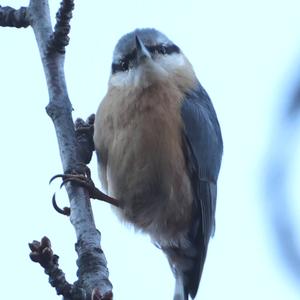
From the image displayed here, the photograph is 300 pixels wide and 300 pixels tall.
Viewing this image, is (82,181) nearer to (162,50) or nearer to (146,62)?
(146,62)

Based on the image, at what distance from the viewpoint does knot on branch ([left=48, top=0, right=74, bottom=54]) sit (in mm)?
3154

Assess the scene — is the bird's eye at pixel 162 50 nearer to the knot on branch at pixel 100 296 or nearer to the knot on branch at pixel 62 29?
the knot on branch at pixel 62 29

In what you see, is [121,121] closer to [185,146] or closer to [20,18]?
[185,146]

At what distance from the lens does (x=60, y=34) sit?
3234 millimetres

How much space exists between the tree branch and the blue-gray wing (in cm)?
78

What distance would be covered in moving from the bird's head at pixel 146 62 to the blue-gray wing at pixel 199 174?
18cm

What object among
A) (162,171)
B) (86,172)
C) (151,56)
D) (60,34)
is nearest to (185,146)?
(162,171)

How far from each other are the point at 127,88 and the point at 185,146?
49 centimetres

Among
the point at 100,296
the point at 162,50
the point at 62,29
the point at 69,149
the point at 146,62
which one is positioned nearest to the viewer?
the point at 100,296

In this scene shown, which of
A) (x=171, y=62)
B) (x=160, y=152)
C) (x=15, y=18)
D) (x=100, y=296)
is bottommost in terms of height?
(x=100, y=296)

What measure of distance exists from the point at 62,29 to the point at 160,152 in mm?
1046

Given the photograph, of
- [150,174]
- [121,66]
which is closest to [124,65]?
[121,66]

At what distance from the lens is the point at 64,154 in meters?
3.09

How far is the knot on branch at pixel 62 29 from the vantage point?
10.3ft
